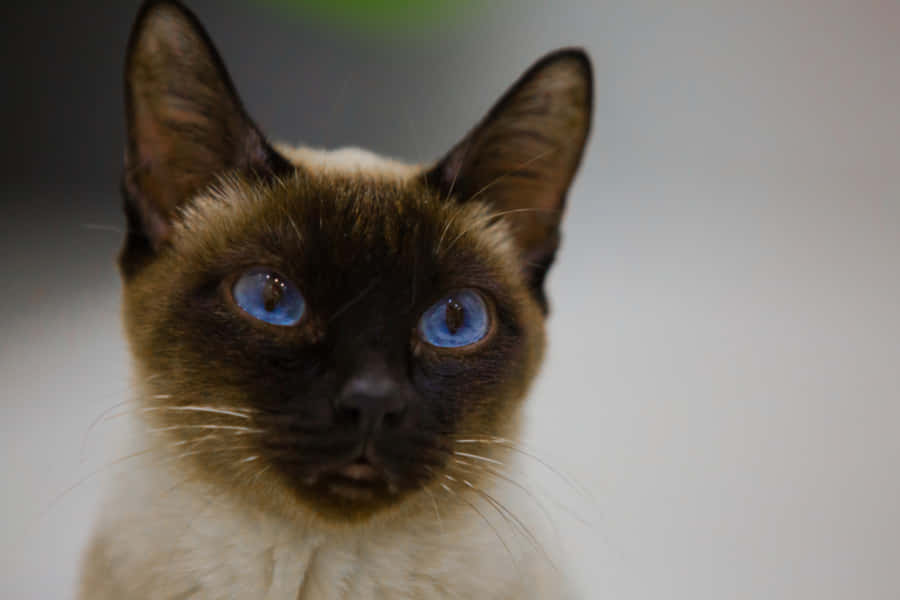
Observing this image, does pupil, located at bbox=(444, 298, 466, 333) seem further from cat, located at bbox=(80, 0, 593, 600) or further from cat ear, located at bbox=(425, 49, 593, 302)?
cat ear, located at bbox=(425, 49, 593, 302)

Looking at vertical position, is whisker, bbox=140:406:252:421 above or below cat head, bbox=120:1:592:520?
below

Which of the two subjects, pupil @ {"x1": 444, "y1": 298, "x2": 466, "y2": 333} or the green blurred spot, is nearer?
pupil @ {"x1": 444, "y1": 298, "x2": 466, "y2": 333}

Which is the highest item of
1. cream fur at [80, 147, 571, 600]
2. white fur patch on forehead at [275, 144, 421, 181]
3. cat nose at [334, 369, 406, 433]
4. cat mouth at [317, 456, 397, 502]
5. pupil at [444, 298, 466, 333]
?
white fur patch on forehead at [275, 144, 421, 181]

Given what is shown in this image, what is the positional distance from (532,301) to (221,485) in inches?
20.9

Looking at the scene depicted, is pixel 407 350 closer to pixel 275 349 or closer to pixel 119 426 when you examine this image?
pixel 275 349

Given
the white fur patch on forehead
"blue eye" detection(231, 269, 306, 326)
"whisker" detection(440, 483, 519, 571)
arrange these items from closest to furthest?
"blue eye" detection(231, 269, 306, 326), "whisker" detection(440, 483, 519, 571), the white fur patch on forehead

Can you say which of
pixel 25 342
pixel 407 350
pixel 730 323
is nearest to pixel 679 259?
pixel 730 323

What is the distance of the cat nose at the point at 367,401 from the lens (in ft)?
2.66

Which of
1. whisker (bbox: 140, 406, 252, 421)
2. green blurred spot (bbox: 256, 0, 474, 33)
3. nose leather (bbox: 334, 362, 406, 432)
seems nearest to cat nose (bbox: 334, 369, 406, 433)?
nose leather (bbox: 334, 362, 406, 432)

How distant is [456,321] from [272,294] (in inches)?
9.6

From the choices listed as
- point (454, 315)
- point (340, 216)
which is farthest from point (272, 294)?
point (454, 315)

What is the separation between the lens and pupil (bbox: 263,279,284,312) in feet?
3.00

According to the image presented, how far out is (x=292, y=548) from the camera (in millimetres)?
955

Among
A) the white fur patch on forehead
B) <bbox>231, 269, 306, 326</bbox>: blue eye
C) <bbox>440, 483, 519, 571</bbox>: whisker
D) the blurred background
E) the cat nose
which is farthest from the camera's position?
the blurred background
